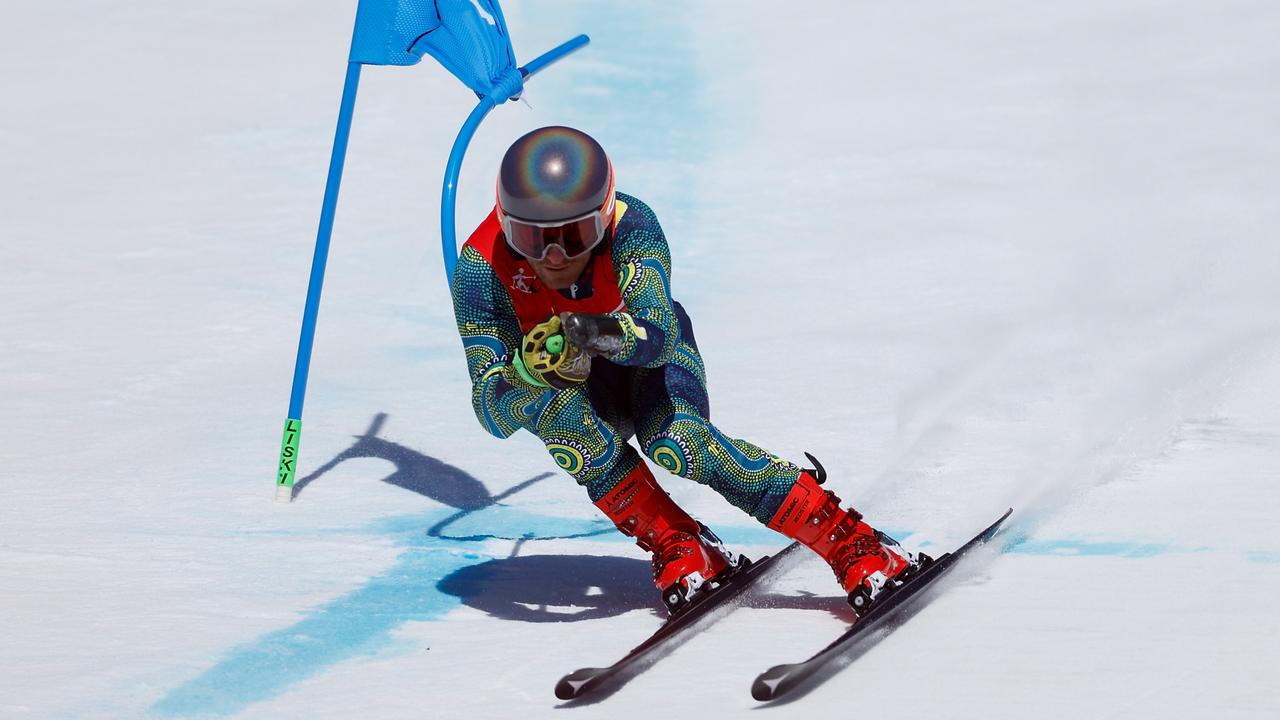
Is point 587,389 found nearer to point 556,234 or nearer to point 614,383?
point 614,383

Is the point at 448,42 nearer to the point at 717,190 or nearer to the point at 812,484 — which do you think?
the point at 812,484

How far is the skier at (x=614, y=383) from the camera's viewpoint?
438cm

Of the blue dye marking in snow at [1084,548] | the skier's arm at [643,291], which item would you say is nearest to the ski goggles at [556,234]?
the skier's arm at [643,291]

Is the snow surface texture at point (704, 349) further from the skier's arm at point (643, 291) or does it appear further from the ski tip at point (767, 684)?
the skier's arm at point (643, 291)

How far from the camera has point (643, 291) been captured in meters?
4.48

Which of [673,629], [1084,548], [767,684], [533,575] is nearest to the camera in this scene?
[767,684]

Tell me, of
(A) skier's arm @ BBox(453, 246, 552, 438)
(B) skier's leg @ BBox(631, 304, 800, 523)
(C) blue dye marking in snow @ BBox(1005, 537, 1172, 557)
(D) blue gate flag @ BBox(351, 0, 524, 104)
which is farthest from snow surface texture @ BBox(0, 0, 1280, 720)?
(D) blue gate flag @ BBox(351, 0, 524, 104)

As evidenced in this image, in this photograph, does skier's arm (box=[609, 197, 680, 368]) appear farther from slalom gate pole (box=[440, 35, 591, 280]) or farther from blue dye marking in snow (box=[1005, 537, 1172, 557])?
blue dye marking in snow (box=[1005, 537, 1172, 557])

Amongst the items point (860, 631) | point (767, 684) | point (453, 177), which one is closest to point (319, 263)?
point (453, 177)

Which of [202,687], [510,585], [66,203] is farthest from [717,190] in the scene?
[202,687]

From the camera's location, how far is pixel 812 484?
4707 millimetres

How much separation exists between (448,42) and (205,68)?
7.28 meters

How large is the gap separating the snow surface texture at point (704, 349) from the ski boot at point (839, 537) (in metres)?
0.17

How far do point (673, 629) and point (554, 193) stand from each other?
1.30 m
